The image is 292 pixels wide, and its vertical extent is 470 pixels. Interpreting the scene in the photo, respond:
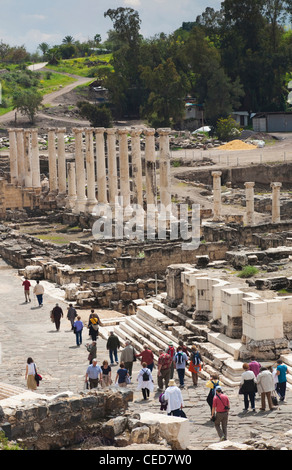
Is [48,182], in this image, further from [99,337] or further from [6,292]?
[99,337]

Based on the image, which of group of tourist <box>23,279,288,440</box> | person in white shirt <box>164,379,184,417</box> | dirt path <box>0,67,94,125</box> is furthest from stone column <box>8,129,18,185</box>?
person in white shirt <box>164,379,184,417</box>

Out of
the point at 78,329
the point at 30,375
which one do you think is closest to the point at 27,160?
the point at 78,329

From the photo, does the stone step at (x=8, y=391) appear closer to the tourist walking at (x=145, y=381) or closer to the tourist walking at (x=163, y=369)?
the tourist walking at (x=145, y=381)

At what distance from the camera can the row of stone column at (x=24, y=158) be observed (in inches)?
2301

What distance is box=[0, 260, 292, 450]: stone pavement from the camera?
1698 centimetres

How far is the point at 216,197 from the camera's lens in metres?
46.8

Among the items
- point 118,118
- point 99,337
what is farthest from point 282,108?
point 99,337

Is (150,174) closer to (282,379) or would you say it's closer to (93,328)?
(93,328)

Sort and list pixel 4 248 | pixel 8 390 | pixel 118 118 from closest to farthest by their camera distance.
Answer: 1. pixel 8 390
2. pixel 4 248
3. pixel 118 118

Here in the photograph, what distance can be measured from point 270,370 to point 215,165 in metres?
49.9

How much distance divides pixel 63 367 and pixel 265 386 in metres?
6.41

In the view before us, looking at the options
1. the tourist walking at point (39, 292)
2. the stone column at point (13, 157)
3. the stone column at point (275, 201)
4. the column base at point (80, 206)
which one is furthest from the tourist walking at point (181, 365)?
the stone column at point (13, 157)

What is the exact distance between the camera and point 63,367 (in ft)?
73.8

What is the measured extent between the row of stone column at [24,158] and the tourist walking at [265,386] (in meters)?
41.7
